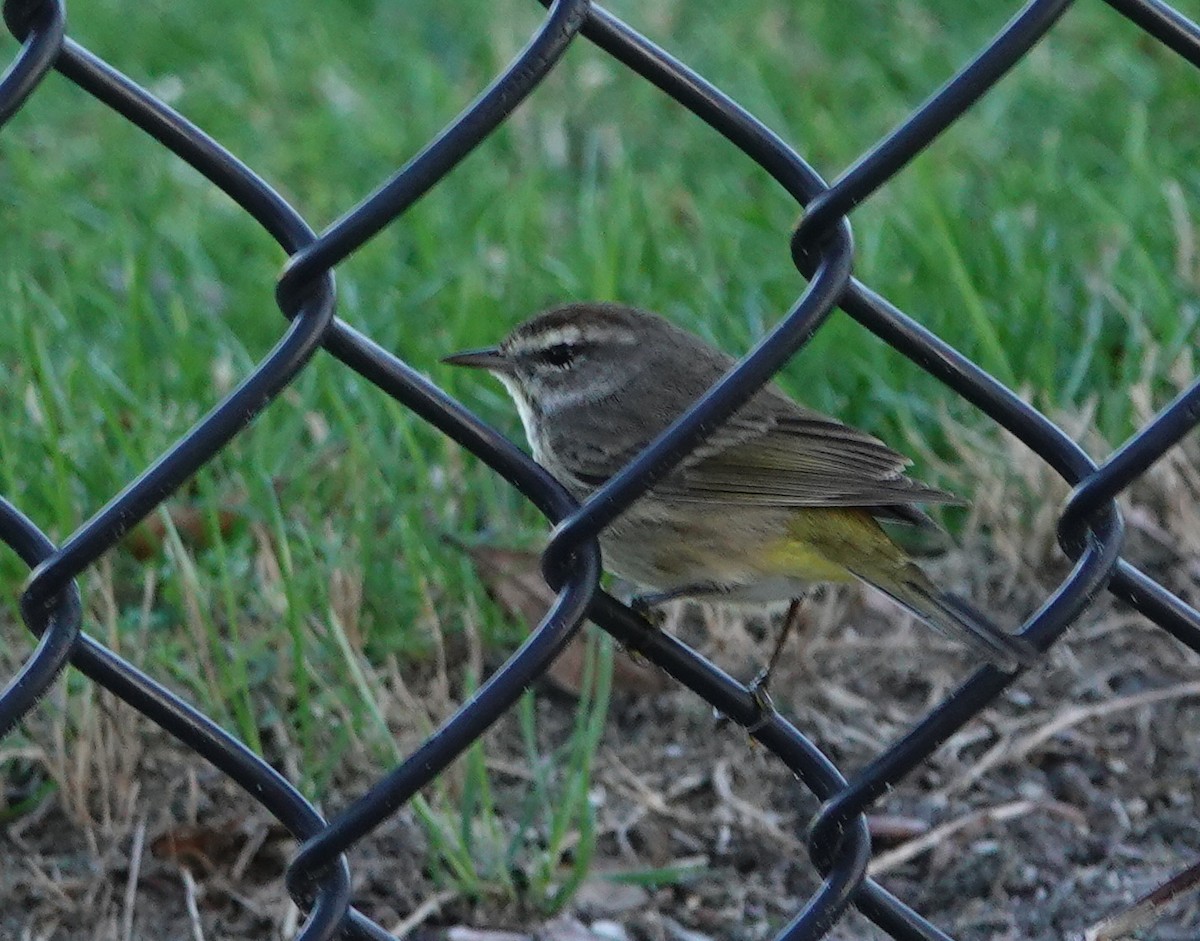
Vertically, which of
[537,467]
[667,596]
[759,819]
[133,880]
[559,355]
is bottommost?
[133,880]

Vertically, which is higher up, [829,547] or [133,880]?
[829,547]

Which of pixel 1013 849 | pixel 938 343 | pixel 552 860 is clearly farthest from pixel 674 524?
pixel 938 343

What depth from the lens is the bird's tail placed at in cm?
219

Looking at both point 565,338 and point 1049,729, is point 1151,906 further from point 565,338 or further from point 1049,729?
point 565,338

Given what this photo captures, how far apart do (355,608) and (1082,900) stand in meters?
1.51

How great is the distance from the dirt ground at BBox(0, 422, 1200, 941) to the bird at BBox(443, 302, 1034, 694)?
0.32 metres

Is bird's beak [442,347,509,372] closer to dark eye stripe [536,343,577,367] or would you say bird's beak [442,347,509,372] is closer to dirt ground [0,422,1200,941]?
dark eye stripe [536,343,577,367]

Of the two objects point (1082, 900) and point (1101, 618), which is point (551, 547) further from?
point (1101, 618)

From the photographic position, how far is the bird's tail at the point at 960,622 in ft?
7.18

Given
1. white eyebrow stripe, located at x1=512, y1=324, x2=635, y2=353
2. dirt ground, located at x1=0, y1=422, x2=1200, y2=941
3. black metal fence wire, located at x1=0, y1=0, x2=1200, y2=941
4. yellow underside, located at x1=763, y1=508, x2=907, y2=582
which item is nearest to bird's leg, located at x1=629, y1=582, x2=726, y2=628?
yellow underside, located at x1=763, y1=508, x2=907, y2=582

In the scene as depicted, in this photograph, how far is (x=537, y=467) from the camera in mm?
1993

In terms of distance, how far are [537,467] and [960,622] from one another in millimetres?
1081

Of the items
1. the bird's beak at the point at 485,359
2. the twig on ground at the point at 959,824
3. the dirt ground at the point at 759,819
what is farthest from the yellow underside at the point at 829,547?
the bird's beak at the point at 485,359

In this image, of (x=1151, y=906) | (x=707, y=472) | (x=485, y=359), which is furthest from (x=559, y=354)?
(x=1151, y=906)
